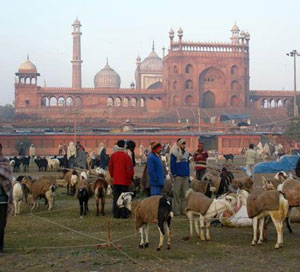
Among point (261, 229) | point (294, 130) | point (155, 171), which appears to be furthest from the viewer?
point (294, 130)

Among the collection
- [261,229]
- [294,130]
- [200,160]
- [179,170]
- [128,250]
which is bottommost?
[128,250]

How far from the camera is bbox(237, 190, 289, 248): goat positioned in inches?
273

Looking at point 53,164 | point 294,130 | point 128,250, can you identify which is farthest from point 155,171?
point 294,130

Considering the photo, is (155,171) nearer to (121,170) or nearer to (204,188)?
(121,170)

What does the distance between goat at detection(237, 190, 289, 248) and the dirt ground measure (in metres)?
0.19

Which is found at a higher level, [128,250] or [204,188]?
[204,188]

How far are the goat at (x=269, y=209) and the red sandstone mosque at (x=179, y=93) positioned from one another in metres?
52.6

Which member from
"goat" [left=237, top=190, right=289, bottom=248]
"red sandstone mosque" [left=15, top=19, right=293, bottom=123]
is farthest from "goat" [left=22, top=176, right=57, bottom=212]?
"red sandstone mosque" [left=15, top=19, right=293, bottom=123]

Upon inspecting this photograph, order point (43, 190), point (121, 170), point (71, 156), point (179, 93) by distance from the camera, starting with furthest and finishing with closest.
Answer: point (179, 93) < point (71, 156) < point (43, 190) < point (121, 170)

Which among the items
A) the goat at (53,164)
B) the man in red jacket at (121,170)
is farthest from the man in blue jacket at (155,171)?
the goat at (53,164)

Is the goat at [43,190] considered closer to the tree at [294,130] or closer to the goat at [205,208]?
the goat at [205,208]

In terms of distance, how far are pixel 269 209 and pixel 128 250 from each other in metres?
1.84

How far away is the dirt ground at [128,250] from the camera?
6.05 meters

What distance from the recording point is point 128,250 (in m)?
6.82
